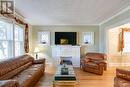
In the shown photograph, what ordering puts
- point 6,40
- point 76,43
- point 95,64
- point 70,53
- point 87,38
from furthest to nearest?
point 87,38 < point 76,43 < point 70,53 < point 95,64 < point 6,40

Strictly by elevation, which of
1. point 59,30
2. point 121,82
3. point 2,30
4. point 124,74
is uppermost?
point 59,30

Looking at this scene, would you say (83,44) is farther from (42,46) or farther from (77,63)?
(42,46)

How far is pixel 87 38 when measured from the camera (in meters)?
9.52

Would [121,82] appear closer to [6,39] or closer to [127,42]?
[6,39]

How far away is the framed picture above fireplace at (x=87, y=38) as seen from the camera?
9477 mm

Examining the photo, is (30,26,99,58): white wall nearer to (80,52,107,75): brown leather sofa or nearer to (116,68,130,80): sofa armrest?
(80,52,107,75): brown leather sofa

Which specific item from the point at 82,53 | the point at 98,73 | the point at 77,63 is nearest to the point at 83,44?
the point at 82,53

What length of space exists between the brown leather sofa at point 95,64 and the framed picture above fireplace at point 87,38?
49.3 inches

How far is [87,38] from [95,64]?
9.00 feet

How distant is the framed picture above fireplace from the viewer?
9477 millimetres

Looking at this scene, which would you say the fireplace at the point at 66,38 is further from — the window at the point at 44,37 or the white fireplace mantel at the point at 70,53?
the window at the point at 44,37

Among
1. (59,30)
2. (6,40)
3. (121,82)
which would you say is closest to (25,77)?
(6,40)

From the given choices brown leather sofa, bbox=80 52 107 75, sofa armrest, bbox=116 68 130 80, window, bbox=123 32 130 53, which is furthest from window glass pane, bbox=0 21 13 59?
window, bbox=123 32 130 53

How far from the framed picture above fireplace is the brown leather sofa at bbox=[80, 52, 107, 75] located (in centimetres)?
125
